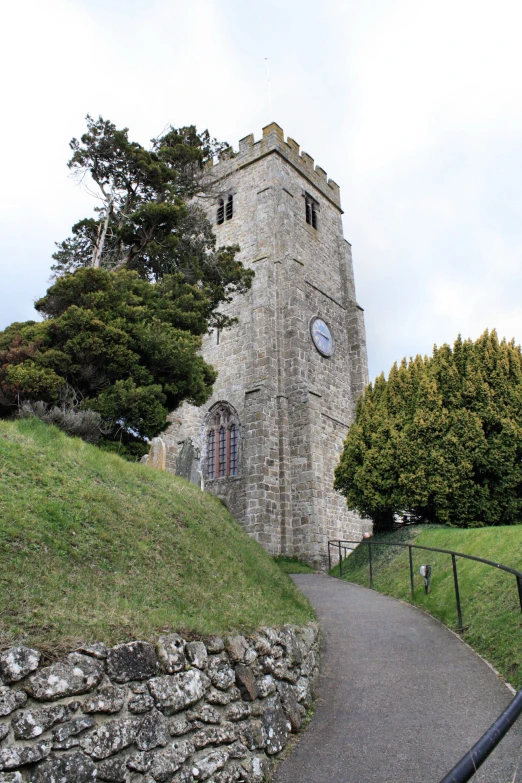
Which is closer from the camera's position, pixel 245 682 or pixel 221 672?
pixel 221 672

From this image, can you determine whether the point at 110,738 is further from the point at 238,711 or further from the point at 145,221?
the point at 145,221

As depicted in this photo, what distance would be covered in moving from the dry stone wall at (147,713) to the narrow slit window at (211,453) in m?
14.5

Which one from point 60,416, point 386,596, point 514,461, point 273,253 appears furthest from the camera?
point 273,253

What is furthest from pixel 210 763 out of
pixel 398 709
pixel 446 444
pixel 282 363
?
pixel 282 363

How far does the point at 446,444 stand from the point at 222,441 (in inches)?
Result: 364

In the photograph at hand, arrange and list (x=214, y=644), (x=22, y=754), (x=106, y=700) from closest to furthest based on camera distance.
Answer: (x=22, y=754) < (x=106, y=700) < (x=214, y=644)

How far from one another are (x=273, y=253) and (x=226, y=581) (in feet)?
55.9

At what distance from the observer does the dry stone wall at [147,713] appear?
3.32m

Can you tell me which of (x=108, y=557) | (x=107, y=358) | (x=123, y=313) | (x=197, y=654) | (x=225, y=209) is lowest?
(x=197, y=654)

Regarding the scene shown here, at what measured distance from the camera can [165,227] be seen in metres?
13.6

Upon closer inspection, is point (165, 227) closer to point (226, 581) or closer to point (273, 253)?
point (273, 253)

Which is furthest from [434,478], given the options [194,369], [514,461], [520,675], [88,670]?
[88,670]

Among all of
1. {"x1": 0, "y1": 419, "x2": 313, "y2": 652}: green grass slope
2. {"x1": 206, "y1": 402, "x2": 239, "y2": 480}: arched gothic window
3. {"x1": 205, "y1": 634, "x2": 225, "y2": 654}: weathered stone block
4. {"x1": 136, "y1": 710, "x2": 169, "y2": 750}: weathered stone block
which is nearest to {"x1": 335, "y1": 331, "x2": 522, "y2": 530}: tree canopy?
{"x1": 206, "y1": 402, "x2": 239, "y2": 480}: arched gothic window

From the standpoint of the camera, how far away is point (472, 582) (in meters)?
8.65
